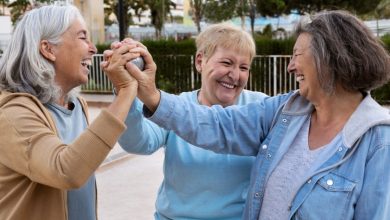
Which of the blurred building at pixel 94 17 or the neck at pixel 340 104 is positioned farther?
the blurred building at pixel 94 17

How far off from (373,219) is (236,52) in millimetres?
907

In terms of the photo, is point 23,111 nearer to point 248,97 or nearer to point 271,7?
point 248,97

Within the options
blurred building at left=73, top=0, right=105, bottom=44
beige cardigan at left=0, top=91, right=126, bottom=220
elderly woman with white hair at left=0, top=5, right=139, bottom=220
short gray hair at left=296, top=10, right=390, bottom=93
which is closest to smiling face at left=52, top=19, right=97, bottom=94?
elderly woman with white hair at left=0, top=5, right=139, bottom=220

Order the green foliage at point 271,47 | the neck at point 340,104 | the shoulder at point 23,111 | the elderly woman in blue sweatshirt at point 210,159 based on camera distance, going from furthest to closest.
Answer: the green foliage at point 271,47
the elderly woman in blue sweatshirt at point 210,159
the neck at point 340,104
the shoulder at point 23,111

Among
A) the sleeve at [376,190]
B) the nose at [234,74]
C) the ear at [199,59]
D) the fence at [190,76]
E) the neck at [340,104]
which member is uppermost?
the ear at [199,59]

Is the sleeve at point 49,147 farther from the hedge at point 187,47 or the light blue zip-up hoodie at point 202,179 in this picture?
the hedge at point 187,47

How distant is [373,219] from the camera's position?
1585 millimetres

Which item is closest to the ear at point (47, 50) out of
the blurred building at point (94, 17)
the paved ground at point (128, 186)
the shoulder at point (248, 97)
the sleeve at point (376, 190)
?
the shoulder at point (248, 97)

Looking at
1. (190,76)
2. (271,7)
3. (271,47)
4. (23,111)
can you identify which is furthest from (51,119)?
(271,7)

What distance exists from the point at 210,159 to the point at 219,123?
205 millimetres

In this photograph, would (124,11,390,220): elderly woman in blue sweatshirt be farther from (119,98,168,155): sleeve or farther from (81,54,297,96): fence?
(81,54,297,96): fence

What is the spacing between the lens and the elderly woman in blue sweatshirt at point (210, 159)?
2.05 meters

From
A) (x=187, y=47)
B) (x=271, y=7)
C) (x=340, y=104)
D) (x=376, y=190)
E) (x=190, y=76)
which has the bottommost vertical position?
(x=190, y=76)

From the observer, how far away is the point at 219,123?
1.94 m
